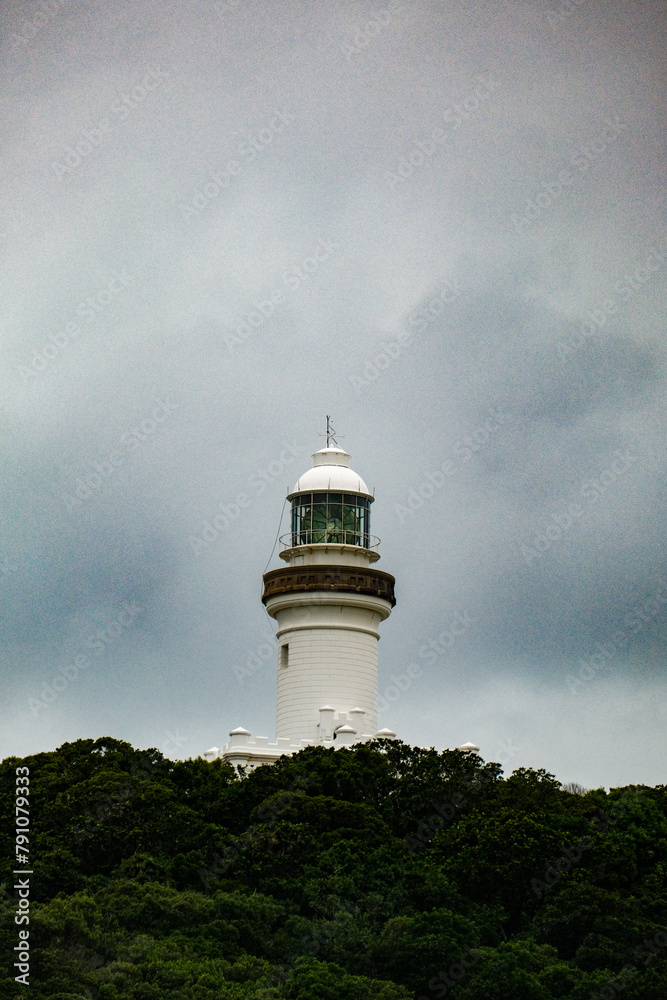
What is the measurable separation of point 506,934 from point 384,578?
15839mm

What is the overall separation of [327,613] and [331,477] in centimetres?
505

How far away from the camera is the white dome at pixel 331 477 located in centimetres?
5950

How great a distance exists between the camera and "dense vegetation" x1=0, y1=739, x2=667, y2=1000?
139 ft

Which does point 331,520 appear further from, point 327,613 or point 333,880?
point 333,880

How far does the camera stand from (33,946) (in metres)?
41.8

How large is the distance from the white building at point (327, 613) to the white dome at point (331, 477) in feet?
0.16

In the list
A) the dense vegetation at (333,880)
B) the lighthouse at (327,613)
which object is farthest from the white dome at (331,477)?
the dense vegetation at (333,880)

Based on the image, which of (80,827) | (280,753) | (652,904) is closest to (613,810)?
(652,904)

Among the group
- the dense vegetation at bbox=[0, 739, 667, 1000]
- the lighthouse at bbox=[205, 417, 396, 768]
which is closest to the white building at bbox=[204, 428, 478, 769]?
the lighthouse at bbox=[205, 417, 396, 768]

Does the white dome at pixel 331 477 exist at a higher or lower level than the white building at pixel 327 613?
higher

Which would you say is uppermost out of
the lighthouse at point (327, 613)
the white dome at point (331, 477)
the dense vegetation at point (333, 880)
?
the white dome at point (331, 477)

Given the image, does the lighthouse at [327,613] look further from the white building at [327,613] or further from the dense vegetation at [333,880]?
the dense vegetation at [333,880]

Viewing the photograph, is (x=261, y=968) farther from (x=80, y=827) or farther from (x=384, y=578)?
(x=384, y=578)

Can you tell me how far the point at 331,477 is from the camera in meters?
59.7
